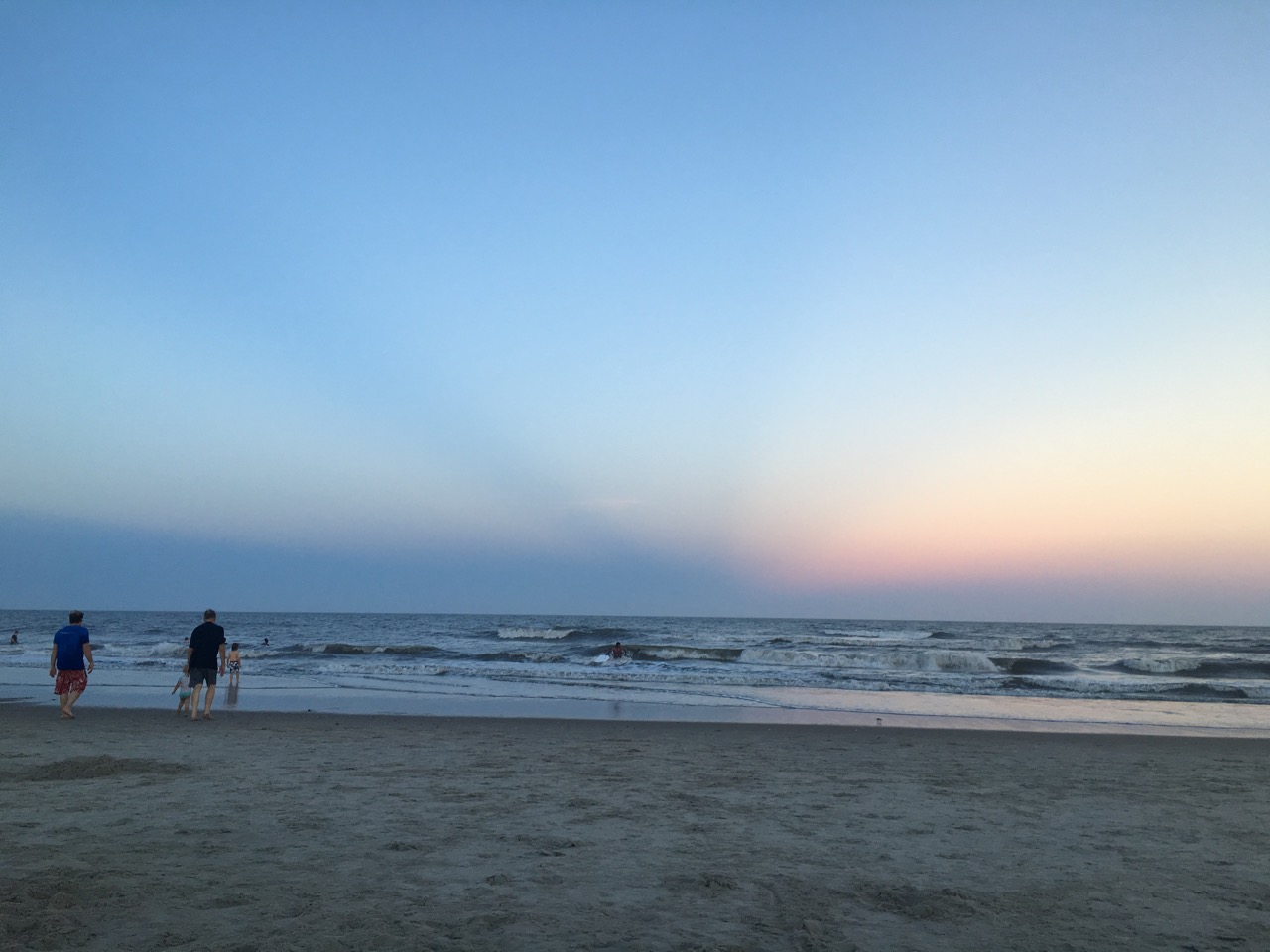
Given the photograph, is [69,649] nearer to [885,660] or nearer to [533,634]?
[885,660]

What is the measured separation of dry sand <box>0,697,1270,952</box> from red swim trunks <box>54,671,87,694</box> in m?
2.96

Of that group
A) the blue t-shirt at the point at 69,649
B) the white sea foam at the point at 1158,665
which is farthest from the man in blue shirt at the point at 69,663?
the white sea foam at the point at 1158,665

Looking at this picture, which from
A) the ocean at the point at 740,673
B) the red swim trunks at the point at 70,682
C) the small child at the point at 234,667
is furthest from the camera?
the ocean at the point at 740,673

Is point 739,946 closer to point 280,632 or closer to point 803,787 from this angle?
point 803,787

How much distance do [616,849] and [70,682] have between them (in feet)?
40.5

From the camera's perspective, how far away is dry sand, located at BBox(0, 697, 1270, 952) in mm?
4320

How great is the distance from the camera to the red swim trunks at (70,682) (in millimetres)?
13500

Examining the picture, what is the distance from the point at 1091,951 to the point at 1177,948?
50cm

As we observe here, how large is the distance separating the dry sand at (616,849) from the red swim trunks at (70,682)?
9.70 feet

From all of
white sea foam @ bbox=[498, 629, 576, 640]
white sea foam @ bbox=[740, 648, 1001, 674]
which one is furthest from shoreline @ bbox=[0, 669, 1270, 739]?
white sea foam @ bbox=[498, 629, 576, 640]

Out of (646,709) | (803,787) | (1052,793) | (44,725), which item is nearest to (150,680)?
(44,725)

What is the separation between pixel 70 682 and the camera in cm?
1354

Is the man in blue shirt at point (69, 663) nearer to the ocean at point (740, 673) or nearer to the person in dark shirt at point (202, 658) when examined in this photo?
the person in dark shirt at point (202, 658)

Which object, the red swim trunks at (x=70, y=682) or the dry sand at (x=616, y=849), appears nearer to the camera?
the dry sand at (x=616, y=849)
